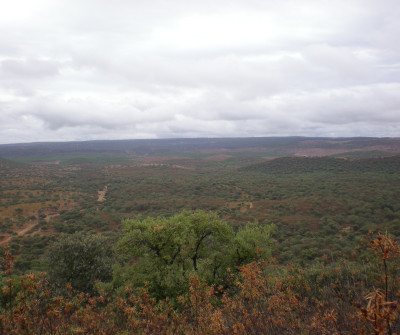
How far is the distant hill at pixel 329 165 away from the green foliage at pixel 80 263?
243 ft

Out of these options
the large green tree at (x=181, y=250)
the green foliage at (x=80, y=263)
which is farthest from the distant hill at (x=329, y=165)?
the green foliage at (x=80, y=263)

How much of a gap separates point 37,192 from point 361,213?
57699mm

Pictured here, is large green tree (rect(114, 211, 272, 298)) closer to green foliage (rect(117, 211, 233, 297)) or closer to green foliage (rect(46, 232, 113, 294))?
green foliage (rect(117, 211, 233, 297))

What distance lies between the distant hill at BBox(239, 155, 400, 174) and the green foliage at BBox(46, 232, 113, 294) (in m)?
74.1

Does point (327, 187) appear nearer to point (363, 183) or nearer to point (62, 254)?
point (363, 183)

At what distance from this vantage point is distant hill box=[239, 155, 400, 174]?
2702 inches

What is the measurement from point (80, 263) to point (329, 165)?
83.3 metres

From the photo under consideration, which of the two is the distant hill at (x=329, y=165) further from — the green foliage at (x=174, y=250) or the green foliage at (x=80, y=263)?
the green foliage at (x=80, y=263)

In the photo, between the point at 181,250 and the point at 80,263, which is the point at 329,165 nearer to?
the point at 181,250

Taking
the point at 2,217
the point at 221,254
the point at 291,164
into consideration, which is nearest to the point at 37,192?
the point at 2,217

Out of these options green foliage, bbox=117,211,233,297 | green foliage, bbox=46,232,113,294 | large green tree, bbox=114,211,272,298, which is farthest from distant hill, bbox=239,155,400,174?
green foliage, bbox=46,232,113,294

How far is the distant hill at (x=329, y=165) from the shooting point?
6862 centimetres

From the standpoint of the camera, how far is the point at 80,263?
15.0 m

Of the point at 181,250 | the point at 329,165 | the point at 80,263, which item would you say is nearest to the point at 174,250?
the point at 181,250
